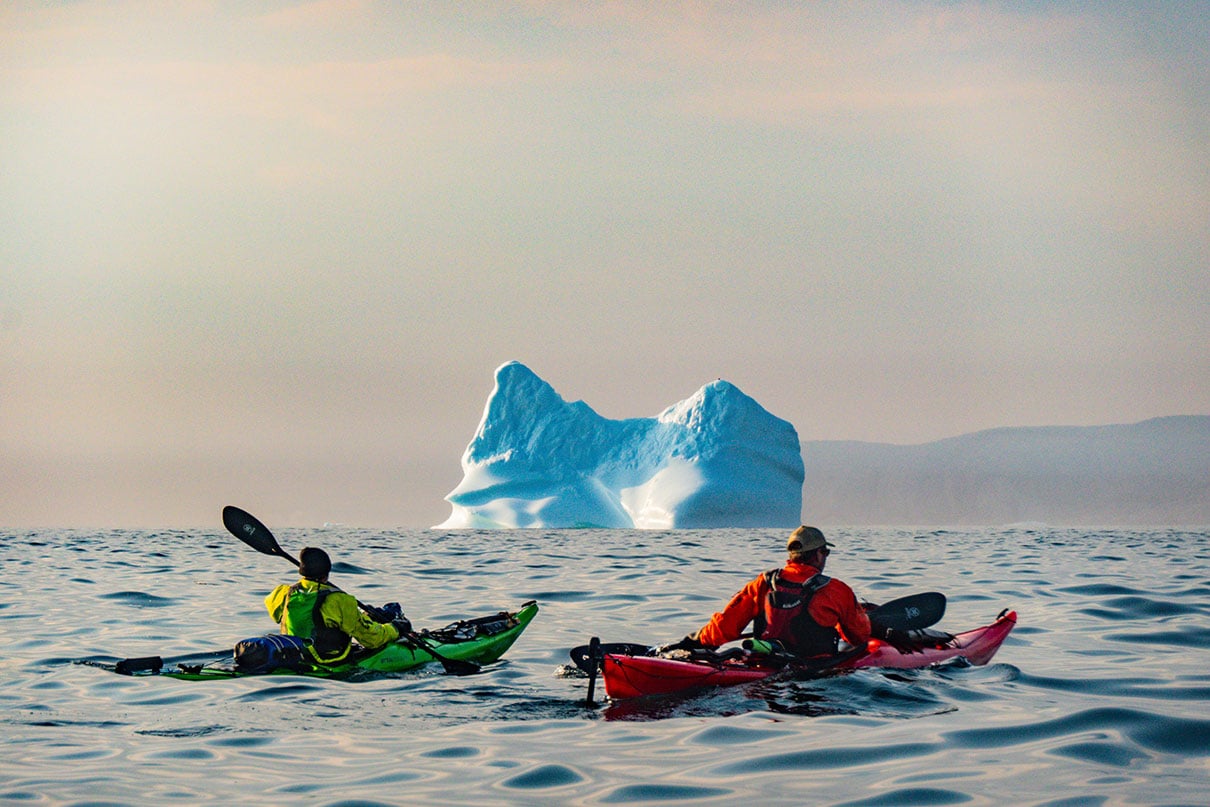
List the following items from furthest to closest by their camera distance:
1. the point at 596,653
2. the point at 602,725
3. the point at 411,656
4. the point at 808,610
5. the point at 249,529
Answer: the point at 249,529 → the point at 411,656 → the point at 808,610 → the point at 596,653 → the point at 602,725

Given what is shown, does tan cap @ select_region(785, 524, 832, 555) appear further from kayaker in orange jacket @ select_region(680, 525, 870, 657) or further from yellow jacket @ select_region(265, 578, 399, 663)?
yellow jacket @ select_region(265, 578, 399, 663)

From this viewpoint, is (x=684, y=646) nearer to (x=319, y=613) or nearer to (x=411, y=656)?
(x=411, y=656)

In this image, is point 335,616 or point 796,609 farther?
point 335,616

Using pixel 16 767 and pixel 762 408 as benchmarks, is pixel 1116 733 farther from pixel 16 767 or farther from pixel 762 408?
pixel 762 408

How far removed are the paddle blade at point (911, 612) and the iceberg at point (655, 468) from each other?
3423 cm

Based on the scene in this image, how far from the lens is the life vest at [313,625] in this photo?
9.31 m

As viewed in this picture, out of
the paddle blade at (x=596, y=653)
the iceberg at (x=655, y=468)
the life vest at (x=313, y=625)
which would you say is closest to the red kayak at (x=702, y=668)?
the paddle blade at (x=596, y=653)

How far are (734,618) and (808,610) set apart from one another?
0.53 m

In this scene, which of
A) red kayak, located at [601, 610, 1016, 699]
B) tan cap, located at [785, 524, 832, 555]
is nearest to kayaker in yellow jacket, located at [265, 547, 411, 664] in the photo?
red kayak, located at [601, 610, 1016, 699]

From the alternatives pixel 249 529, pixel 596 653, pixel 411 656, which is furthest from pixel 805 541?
pixel 249 529

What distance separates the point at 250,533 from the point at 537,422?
3493cm

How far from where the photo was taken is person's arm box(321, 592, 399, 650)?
935 cm

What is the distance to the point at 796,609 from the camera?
8.50m

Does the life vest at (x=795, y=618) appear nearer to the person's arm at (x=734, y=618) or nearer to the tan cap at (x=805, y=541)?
the person's arm at (x=734, y=618)
